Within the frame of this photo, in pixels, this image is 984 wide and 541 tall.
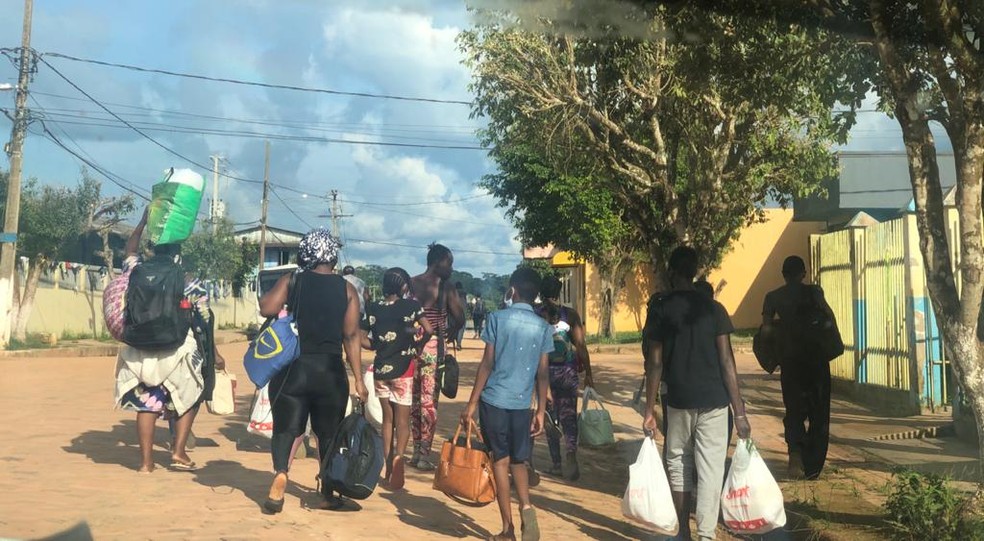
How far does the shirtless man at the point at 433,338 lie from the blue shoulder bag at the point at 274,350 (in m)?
1.85

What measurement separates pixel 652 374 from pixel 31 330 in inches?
1187

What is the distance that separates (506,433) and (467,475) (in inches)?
13.8

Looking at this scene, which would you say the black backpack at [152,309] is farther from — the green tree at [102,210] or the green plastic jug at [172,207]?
the green tree at [102,210]

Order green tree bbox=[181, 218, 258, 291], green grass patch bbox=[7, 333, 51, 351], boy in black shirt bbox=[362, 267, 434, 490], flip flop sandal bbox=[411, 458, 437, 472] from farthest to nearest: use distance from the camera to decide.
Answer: green tree bbox=[181, 218, 258, 291] < green grass patch bbox=[7, 333, 51, 351] < flip flop sandal bbox=[411, 458, 437, 472] < boy in black shirt bbox=[362, 267, 434, 490]

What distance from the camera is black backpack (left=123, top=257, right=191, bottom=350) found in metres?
7.60

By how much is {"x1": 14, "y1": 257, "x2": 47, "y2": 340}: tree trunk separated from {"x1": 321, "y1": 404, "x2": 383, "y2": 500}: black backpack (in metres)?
25.1

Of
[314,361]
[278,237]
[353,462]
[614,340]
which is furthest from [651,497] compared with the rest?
[278,237]

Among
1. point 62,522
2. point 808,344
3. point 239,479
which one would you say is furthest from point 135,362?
point 808,344

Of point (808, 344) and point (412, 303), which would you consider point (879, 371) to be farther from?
point (412, 303)

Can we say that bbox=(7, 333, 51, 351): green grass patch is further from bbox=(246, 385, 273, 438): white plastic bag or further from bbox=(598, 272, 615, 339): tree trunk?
bbox=(246, 385, 273, 438): white plastic bag

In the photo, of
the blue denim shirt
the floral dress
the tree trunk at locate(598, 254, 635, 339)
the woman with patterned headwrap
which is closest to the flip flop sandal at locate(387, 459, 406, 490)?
the woman with patterned headwrap

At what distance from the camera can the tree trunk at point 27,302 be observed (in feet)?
95.7

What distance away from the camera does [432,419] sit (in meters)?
8.55

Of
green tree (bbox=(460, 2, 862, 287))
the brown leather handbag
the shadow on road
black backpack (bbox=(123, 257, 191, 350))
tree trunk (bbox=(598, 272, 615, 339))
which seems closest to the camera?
the brown leather handbag
